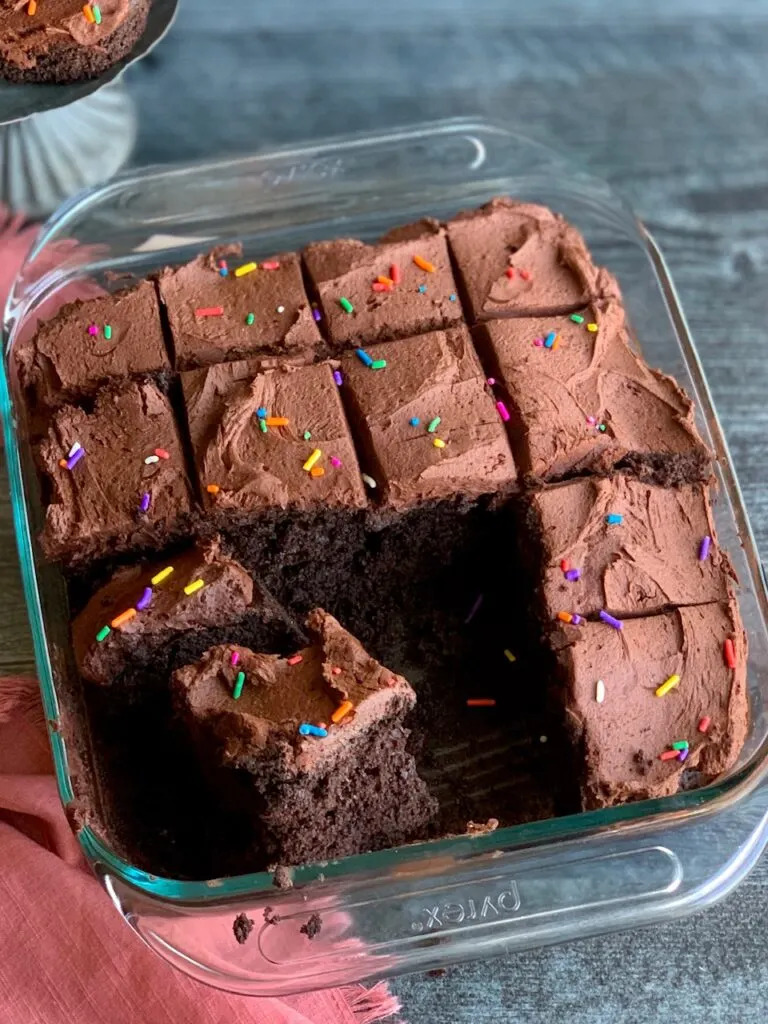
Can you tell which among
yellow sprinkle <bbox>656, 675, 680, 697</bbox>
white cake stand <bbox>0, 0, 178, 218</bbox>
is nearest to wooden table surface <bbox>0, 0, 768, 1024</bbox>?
white cake stand <bbox>0, 0, 178, 218</bbox>

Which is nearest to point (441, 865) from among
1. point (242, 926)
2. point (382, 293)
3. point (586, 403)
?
point (242, 926)

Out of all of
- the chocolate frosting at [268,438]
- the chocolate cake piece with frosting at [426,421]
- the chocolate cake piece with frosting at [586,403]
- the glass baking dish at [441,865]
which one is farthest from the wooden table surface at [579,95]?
the chocolate frosting at [268,438]

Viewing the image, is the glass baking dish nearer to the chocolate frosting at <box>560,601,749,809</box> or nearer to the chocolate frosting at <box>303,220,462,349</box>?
the chocolate frosting at <box>560,601,749,809</box>

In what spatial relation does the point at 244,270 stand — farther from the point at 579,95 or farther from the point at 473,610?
the point at 579,95

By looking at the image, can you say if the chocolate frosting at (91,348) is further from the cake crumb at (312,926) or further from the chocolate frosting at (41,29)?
the cake crumb at (312,926)

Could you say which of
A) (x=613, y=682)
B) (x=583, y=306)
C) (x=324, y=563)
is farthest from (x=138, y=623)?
(x=583, y=306)
